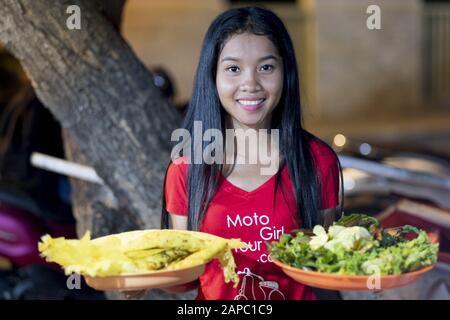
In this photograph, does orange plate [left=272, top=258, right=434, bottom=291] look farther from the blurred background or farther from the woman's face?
the blurred background

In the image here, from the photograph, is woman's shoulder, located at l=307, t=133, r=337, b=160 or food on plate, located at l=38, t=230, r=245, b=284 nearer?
food on plate, located at l=38, t=230, r=245, b=284

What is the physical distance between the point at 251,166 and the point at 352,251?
1.58 ft

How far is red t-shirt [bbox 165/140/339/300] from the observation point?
9.47ft

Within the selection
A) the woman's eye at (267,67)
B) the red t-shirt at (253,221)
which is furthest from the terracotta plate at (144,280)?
the woman's eye at (267,67)

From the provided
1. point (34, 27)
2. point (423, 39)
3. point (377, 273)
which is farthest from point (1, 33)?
point (423, 39)

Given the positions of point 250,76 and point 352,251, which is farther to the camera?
point 250,76

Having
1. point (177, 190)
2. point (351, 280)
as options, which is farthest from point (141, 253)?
point (351, 280)

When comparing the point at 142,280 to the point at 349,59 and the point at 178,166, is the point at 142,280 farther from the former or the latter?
the point at 349,59

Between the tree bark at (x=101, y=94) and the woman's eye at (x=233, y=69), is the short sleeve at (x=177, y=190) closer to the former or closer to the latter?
the woman's eye at (x=233, y=69)

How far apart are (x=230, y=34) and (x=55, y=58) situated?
1.20 meters

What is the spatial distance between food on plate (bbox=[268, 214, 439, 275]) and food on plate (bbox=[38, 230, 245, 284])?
18cm

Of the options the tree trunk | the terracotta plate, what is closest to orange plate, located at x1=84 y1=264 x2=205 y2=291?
the terracotta plate

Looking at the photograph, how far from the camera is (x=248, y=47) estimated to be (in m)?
2.87

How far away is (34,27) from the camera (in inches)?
148
